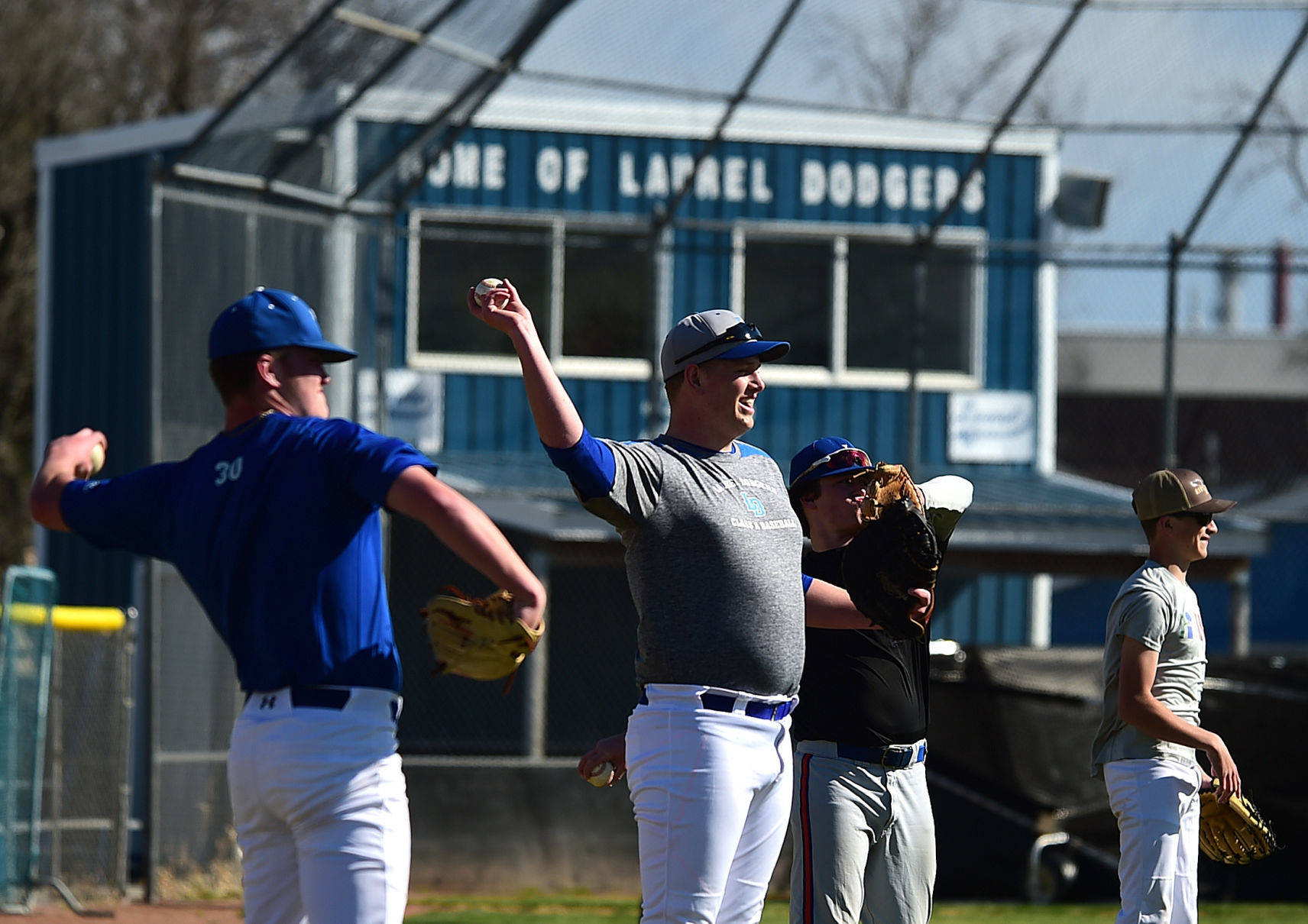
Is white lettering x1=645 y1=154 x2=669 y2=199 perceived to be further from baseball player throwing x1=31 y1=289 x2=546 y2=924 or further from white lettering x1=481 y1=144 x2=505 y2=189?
baseball player throwing x1=31 y1=289 x2=546 y2=924

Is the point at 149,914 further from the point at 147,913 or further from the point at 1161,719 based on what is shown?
the point at 1161,719

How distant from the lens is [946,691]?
9.15 m

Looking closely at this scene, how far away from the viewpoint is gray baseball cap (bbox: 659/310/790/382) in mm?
3959

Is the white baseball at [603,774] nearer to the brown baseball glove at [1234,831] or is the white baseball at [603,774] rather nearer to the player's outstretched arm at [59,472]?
the player's outstretched arm at [59,472]

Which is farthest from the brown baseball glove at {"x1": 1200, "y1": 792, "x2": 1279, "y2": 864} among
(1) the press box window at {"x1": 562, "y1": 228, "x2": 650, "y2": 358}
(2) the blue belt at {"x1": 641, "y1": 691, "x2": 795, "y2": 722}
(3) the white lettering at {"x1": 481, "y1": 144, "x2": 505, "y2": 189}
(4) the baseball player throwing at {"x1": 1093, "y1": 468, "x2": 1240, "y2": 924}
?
(3) the white lettering at {"x1": 481, "y1": 144, "x2": 505, "y2": 189}

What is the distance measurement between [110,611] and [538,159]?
5.64 meters

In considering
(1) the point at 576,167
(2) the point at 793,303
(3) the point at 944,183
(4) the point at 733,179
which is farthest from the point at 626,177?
(3) the point at 944,183

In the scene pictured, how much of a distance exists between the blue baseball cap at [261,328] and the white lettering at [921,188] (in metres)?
10.6

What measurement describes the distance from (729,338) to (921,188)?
394 inches

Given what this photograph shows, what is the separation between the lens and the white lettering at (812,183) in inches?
531

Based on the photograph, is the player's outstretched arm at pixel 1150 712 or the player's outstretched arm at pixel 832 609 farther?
the player's outstretched arm at pixel 1150 712

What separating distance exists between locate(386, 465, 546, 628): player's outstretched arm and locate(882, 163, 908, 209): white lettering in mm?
10873

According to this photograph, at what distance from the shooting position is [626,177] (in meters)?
13.2

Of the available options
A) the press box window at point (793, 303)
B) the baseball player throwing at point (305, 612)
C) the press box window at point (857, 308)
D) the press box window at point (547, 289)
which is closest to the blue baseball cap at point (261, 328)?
the baseball player throwing at point (305, 612)
